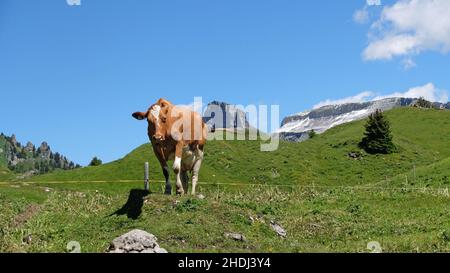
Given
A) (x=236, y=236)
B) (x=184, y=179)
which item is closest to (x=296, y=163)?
(x=184, y=179)

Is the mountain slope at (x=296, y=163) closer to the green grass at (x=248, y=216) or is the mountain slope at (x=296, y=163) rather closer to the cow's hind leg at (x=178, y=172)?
the green grass at (x=248, y=216)

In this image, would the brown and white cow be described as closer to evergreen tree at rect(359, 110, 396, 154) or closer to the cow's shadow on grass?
the cow's shadow on grass

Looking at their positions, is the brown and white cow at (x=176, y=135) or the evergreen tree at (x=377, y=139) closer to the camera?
the brown and white cow at (x=176, y=135)

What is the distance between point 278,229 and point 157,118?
6.54 meters

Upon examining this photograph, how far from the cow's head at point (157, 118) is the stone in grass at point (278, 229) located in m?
5.61

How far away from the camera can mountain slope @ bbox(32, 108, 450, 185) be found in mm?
57625

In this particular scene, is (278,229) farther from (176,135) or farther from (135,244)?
(135,244)

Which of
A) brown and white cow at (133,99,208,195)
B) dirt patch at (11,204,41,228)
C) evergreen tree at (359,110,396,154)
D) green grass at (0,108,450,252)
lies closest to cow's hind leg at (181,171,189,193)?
brown and white cow at (133,99,208,195)

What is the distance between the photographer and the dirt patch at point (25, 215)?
1035 inches

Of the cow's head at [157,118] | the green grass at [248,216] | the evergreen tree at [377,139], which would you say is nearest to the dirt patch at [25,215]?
the green grass at [248,216]
